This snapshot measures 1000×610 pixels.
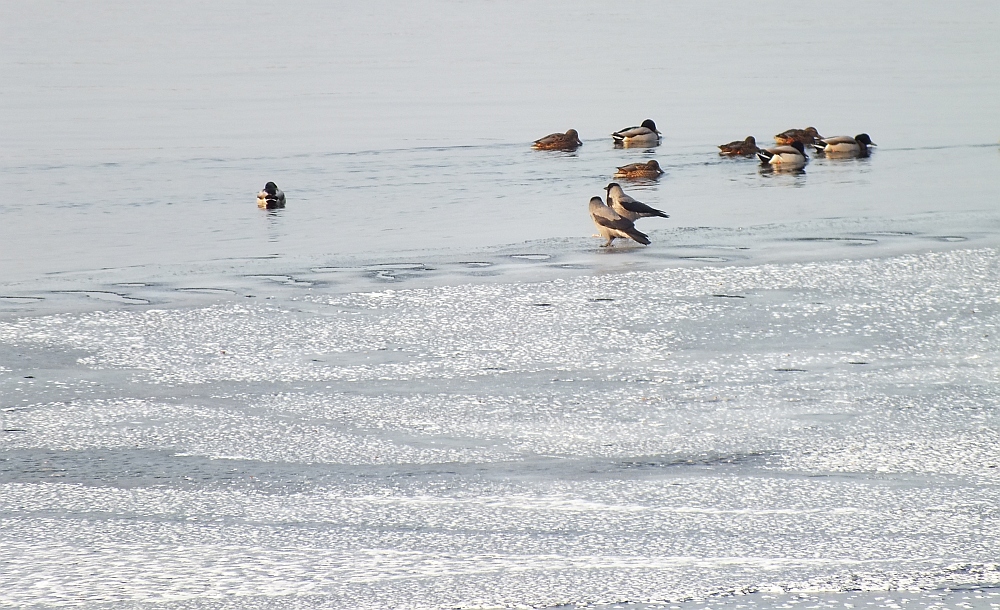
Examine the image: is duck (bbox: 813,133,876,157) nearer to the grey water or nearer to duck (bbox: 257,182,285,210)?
the grey water

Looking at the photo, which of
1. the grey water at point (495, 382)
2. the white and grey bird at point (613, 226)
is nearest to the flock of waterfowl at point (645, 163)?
the white and grey bird at point (613, 226)

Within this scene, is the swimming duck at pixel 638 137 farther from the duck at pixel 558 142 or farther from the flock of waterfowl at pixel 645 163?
the duck at pixel 558 142

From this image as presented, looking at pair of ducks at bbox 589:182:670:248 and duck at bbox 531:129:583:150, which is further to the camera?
duck at bbox 531:129:583:150

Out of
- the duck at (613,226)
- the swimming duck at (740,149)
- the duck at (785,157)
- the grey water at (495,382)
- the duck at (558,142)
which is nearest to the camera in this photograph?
the grey water at (495,382)

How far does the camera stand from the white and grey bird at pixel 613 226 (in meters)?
11.1

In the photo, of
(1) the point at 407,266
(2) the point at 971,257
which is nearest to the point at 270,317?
(1) the point at 407,266

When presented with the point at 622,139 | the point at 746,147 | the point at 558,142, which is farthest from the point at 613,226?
the point at 622,139

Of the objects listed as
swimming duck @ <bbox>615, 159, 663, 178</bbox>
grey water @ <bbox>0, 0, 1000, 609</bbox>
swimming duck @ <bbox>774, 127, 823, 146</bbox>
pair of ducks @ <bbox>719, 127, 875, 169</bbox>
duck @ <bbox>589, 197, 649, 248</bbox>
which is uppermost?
swimming duck @ <bbox>774, 127, 823, 146</bbox>

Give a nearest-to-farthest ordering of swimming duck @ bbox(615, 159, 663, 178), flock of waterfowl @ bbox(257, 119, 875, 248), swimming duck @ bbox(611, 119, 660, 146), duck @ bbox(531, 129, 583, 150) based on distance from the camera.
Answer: flock of waterfowl @ bbox(257, 119, 875, 248) < swimming duck @ bbox(615, 159, 663, 178) < duck @ bbox(531, 129, 583, 150) < swimming duck @ bbox(611, 119, 660, 146)

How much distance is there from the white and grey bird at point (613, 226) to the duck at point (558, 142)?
25.1ft

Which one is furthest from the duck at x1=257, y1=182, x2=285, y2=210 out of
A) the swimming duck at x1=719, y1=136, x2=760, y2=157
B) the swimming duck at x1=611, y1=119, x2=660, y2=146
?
the swimming duck at x1=611, y1=119, x2=660, y2=146

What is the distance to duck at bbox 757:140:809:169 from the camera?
56.9 feet

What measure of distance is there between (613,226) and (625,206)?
68 centimetres

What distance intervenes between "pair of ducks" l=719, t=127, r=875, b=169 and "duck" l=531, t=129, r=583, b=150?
233 centimetres
